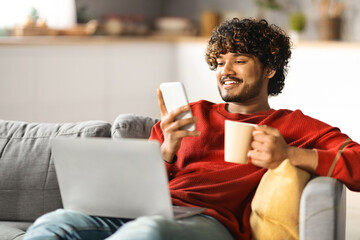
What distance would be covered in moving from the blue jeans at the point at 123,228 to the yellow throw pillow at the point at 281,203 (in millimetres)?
117

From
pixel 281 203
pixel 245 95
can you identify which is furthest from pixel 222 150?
pixel 281 203

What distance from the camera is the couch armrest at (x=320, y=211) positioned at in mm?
1688

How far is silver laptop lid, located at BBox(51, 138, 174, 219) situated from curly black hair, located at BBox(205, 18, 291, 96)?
0.70 meters

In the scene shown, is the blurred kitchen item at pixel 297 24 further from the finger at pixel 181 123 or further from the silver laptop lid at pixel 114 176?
the silver laptop lid at pixel 114 176

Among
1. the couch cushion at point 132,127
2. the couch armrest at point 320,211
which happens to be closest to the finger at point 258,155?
the couch armrest at point 320,211

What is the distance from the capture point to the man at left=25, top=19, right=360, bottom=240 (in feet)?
5.67

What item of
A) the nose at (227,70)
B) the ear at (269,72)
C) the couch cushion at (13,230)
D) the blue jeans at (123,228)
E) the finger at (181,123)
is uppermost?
the nose at (227,70)

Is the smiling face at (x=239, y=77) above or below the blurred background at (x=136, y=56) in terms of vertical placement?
above

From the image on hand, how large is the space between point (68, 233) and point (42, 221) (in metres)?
0.10

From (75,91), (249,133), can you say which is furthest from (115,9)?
(249,133)

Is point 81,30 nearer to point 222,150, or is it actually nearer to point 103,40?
point 103,40

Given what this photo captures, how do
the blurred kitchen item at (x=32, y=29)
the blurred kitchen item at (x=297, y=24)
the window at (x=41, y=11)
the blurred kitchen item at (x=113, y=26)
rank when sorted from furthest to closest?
the blurred kitchen item at (x=113, y=26) < the blurred kitchen item at (x=297, y=24) < the window at (x=41, y=11) < the blurred kitchen item at (x=32, y=29)

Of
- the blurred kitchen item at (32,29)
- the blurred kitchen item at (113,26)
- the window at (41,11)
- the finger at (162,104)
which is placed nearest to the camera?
the finger at (162,104)

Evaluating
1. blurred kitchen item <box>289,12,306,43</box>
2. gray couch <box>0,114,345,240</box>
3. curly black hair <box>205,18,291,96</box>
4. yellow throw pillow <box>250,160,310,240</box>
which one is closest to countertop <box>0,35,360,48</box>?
blurred kitchen item <box>289,12,306,43</box>
